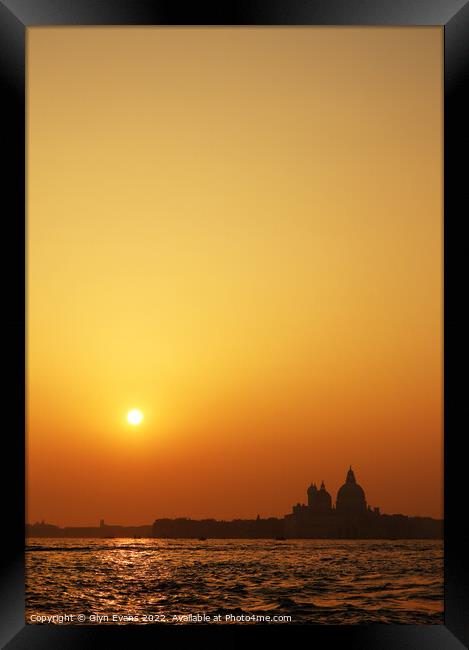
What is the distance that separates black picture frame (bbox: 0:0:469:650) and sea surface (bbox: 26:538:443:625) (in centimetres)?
998

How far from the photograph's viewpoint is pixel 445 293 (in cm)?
193

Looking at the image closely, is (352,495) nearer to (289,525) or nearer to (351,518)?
(351,518)

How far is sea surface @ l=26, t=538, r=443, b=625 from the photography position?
13.1 metres

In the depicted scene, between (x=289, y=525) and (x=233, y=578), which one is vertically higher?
(x=289, y=525)

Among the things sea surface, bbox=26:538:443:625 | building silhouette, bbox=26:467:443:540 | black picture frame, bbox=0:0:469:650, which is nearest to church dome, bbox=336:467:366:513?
building silhouette, bbox=26:467:443:540

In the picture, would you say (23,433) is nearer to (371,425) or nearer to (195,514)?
(371,425)

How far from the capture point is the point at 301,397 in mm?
9344

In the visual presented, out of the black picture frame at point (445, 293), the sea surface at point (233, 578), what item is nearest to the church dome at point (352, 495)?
the sea surface at point (233, 578)

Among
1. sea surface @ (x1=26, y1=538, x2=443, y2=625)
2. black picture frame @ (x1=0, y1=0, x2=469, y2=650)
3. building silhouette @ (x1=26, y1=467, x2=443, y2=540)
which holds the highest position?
black picture frame @ (x1=0, y1=0, x2=469, y2=650)

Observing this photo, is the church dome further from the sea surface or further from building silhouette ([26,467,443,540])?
the sea surface

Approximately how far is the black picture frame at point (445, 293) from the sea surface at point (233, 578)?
998 cm

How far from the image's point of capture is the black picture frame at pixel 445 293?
1.88 metres

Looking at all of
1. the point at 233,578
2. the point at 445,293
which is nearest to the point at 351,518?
the point at 233,578

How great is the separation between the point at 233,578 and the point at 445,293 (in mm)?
15112
